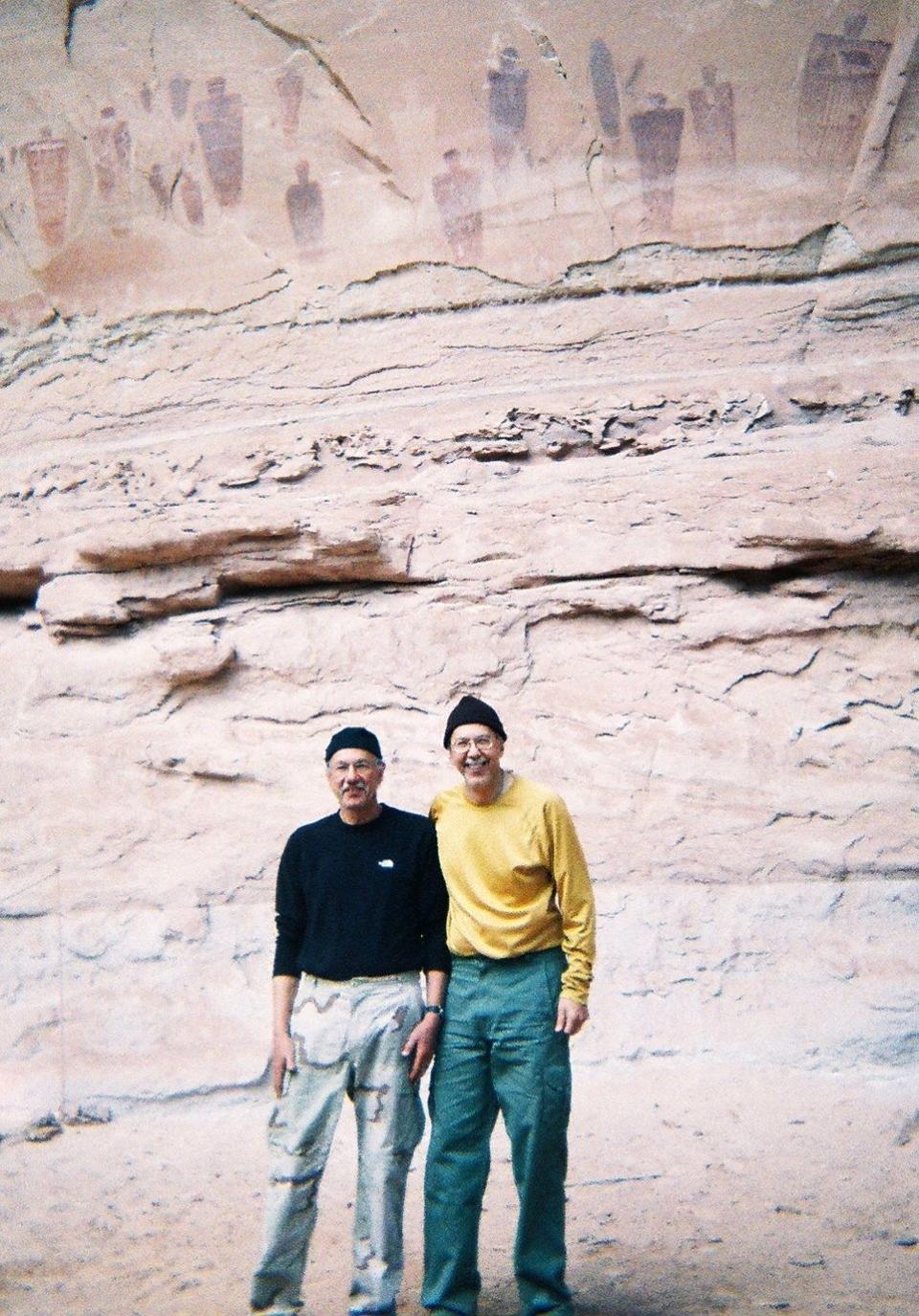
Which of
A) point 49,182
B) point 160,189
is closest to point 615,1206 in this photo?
point 160,189

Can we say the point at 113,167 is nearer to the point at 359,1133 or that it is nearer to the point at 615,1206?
the point at 359,1133

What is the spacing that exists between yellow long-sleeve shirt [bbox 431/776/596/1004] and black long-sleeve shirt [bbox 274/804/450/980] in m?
0.06

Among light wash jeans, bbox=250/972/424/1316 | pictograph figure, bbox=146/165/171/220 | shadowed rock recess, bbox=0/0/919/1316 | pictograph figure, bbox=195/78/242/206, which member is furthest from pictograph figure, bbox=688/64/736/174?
light wash jeans, bbox=250/972/424/1316

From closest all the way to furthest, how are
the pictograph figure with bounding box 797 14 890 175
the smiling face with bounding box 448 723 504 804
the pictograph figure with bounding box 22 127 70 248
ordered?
1. the smiling face with bounding box 448 723 504 804
2. the pictograph figure with bounding box 797 14 890 175
3. the pictograph figure with bounding box 22 127 70 248

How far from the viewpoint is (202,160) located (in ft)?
19.3

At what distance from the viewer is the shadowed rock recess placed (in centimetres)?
436

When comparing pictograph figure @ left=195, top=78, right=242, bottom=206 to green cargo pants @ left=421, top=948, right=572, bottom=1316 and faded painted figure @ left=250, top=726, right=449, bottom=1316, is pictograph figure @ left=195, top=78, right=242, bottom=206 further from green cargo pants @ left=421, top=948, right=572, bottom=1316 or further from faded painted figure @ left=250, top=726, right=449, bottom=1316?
green cargo pants @ left=421, top=948, right=572, bottom=1316

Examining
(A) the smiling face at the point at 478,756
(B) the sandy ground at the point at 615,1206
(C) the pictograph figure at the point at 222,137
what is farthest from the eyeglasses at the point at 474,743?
(C) the pictograph figure at the point at 222,137

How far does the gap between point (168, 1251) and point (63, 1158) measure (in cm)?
95

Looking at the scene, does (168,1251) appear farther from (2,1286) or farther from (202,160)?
(202,160)

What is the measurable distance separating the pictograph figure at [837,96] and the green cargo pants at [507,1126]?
4.18m

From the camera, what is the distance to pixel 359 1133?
2.61 meters

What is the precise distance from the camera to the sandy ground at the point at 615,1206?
300cm

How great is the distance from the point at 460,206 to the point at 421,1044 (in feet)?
13.7
